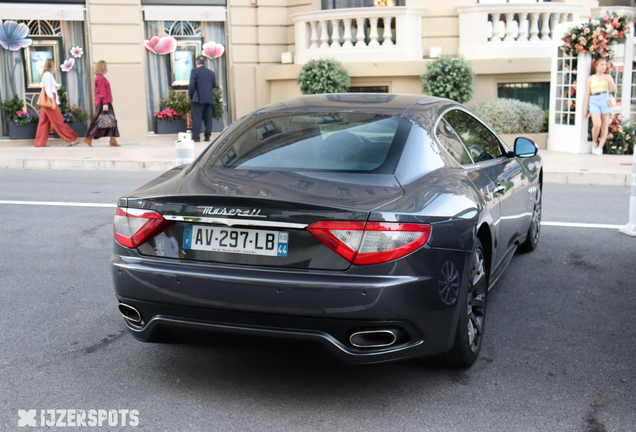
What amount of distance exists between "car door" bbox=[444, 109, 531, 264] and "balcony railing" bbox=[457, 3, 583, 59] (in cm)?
1293

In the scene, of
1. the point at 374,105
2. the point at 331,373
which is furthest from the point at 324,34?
the point at 331,373

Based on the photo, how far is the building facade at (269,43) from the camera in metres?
17.8

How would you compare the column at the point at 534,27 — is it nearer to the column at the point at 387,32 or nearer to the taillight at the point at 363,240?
the column at the point at 387,32

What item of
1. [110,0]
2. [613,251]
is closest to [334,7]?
[110,0]

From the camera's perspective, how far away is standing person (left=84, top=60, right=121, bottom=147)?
16531 millimetres

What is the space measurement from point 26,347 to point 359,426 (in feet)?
7.10

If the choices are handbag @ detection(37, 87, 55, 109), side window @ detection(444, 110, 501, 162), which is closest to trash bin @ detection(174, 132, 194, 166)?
side window @ detection(444, 110, 501, 162)

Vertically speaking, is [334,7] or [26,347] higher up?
[334,7]

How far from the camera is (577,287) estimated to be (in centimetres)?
558

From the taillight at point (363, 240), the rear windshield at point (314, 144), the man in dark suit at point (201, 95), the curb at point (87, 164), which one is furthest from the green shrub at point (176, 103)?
the taillight at point (363, 240)

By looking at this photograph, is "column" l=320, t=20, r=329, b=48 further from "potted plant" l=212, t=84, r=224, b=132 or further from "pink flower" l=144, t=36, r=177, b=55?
"pink flower" l=144, t=36, r=177, b=55

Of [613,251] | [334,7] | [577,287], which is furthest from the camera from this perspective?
[334,7]

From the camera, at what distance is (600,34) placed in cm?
1437

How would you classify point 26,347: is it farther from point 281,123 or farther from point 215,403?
point 281,123
